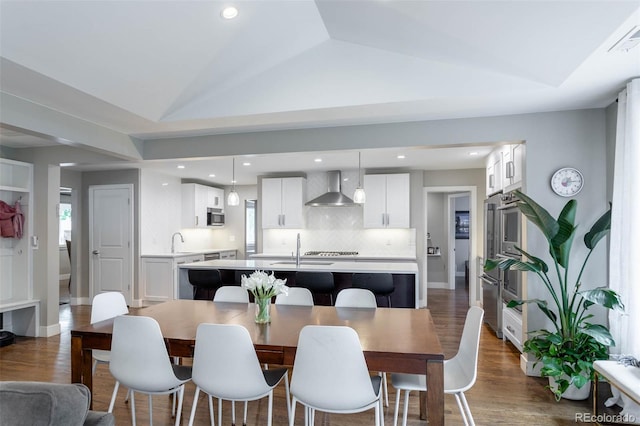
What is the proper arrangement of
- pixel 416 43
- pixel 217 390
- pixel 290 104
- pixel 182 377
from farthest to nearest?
pixel 290 104, pixel 416 43, pixel 182 377, pixel 217 390

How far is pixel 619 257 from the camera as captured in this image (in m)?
2.73

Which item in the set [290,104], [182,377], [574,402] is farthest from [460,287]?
[182,377]

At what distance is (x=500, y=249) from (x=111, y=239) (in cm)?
629

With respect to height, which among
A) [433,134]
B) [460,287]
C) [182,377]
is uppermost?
[433,134]

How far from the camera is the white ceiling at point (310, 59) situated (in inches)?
85.9

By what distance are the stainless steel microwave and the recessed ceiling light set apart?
5.77 m

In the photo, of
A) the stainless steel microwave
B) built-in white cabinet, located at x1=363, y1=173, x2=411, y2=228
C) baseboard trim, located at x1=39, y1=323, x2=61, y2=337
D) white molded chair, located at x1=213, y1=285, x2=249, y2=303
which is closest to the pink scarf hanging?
baseboard trim, located at x1=39, y1=323, x2=61, y2=337

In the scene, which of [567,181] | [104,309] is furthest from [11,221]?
[567,181]

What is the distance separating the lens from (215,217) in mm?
7934

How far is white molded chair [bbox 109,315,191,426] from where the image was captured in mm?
2152

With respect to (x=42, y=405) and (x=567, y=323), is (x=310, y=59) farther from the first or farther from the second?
(x=567, y=323)

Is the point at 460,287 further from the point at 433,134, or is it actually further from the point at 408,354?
the point at 408,354

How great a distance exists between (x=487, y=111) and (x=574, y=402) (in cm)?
253

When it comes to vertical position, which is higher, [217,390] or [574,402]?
[217,390]
